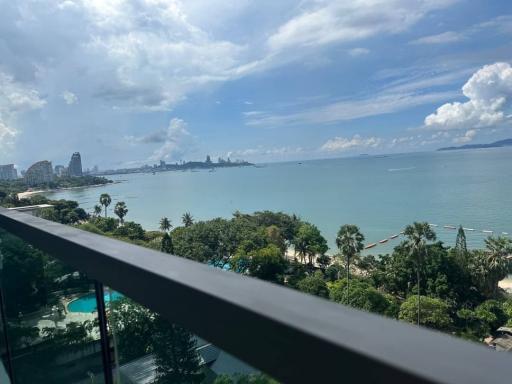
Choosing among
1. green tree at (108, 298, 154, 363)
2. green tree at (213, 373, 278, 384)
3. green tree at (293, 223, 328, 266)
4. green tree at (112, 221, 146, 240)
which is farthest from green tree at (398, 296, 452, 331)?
green tree at (112, 221, 146, 240)

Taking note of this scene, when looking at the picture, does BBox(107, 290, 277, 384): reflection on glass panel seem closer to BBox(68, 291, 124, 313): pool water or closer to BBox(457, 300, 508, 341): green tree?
BBox(68, 291, 124, 313): pool water

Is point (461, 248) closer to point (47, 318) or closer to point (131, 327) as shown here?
point (47, 318)

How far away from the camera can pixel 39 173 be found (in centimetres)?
7900

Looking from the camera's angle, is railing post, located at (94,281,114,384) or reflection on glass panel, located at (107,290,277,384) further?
railing post, located at (94,281,114,384)

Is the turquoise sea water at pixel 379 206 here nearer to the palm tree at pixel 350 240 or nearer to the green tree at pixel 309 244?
the green tree at pixel 309 244

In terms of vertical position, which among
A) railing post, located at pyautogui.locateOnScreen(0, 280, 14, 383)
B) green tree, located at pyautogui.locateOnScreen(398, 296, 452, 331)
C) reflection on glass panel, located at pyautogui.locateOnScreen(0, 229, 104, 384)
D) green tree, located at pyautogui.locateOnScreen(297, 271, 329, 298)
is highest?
reflection on glass panel, located at pyautogui.locateOnScreen(0, 229, 104, 384)

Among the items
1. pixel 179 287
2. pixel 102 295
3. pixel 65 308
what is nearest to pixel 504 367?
pixel 179 287

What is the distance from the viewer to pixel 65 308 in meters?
1.36

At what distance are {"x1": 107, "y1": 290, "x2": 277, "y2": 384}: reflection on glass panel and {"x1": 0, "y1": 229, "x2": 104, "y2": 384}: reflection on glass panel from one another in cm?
15

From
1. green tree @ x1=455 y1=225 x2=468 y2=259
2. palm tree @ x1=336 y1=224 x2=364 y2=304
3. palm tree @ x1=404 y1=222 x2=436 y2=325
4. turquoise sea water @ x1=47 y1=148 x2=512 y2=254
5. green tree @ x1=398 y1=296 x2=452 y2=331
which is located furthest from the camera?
turquoise sea water @ x1=47 y1=148 x2=512 y2=254

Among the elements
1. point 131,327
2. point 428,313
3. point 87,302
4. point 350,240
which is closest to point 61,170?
point 350,240

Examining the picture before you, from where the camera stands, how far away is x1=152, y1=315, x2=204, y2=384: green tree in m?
0.74

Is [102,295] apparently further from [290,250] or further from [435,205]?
[435,205]

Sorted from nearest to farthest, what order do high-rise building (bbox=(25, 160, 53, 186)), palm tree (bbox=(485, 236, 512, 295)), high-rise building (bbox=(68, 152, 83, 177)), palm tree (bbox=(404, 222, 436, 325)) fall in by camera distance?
palm tree (bbox=(404, 222, 436, 325)), palm tree (bbox=(485, 236, 512, 295)), high-rise building (bbox=(25, 160, 53, 186)), high-rise building (bbox=(68, 152, 83, 177))
